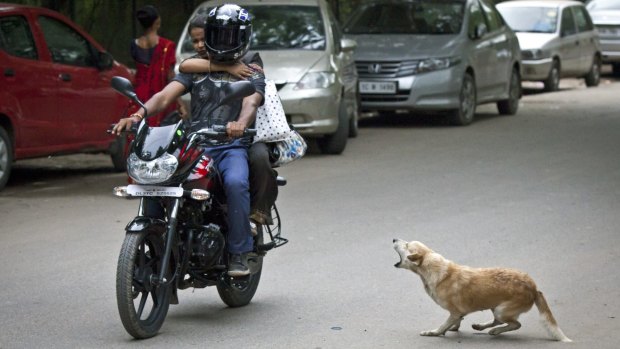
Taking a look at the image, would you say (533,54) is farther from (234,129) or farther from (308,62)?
(234,129)

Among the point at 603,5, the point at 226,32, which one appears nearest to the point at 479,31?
the point at 603,5

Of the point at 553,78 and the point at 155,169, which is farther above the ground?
the point at 155,169

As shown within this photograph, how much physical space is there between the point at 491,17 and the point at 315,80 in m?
6.14

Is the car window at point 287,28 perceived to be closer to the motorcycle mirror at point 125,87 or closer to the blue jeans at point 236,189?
the blue jeans at point 236,189

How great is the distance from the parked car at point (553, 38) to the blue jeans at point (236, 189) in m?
17.8

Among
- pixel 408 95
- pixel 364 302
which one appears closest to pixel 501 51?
pixel 408 95

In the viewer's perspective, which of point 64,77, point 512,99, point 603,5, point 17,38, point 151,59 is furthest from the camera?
point 603,5

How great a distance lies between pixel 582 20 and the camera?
26.4 m

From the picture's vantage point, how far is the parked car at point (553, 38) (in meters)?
24.5

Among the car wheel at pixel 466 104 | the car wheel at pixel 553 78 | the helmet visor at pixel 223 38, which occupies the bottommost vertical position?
the car wheel at pixel 553 78

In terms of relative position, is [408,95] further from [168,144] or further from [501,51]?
[168,144]

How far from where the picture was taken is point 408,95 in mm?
18375

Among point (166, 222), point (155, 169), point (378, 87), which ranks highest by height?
point (155, 169)

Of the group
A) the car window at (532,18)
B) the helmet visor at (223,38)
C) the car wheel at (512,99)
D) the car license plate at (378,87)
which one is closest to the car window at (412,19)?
the car license plate at (378,87)
